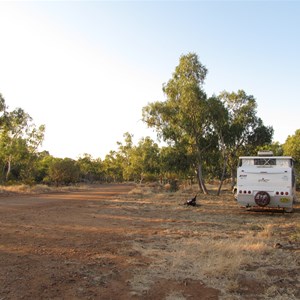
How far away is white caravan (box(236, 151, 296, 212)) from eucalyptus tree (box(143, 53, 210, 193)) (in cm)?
1253

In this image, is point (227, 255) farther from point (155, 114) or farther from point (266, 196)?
point (155, 114)

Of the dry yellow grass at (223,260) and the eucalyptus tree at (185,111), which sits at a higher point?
the eucalyptus tree at (185,111)

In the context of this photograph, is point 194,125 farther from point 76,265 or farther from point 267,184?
point 76,265

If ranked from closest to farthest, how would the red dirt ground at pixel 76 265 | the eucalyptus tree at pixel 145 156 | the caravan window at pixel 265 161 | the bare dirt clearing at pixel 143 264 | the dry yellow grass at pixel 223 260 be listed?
the red dirt ground at pixel 76 265 < the bare dirt clearing at pixel 143 264 < the dry yellow grass at pixel 223 260 < the caravan window at pixel 265 161 < the eucalyptus tree at pixel 145 156

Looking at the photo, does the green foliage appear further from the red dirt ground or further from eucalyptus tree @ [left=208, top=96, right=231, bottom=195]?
the red dirt ground

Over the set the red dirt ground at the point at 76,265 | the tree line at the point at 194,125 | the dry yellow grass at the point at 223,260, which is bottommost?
the red dirt ground at the point at 76,265

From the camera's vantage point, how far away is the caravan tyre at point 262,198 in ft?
52.1

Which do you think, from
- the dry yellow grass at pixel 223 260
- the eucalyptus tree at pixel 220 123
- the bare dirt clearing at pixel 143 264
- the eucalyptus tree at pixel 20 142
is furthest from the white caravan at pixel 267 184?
the eucalyptus tree at pixel 20 142

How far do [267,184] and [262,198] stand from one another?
767mm

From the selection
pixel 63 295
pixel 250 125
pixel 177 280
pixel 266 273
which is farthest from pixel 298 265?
pixel 250 125

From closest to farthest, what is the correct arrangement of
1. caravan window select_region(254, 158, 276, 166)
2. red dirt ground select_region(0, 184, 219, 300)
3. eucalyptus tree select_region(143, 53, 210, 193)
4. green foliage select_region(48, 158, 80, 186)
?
red dirt ground select_region(0, 184, 219, 300) < caravan window select_region(254, 158, 276, 166) < eucalyptus tree select_region(143, 53, 210, 193) < green foliage select_region(48, 158, 80, 186)

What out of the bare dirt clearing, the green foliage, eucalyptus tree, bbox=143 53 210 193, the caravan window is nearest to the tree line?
eucalyptus tree, bbox=143 53 210 193

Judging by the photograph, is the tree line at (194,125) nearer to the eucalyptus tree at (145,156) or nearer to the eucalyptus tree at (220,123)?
the eucalyptus tree at (220,123)

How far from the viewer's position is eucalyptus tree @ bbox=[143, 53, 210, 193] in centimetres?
2861
